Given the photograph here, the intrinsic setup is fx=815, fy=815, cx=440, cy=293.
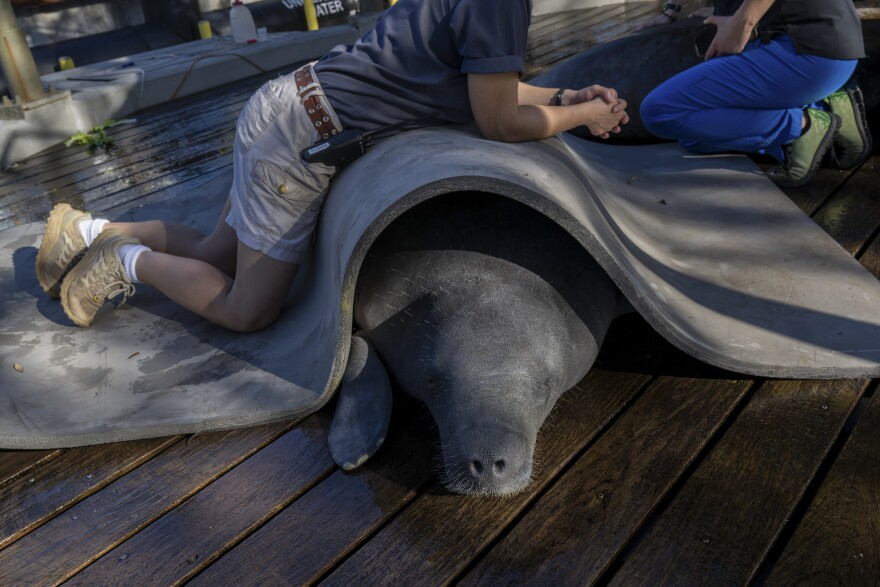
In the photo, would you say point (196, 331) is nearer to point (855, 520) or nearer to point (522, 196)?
point (522, 196)

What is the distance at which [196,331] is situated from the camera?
296 cm

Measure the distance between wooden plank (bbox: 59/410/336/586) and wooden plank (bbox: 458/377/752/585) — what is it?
23.7 inches

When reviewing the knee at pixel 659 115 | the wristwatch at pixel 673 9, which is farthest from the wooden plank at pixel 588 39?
the knee at pixel 659 115

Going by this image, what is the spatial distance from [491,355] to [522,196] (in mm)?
435

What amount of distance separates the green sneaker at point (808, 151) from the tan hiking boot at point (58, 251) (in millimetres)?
2999

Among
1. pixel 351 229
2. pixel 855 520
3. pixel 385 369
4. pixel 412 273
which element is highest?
pixel 351 229

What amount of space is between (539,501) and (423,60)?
1424 millimetres

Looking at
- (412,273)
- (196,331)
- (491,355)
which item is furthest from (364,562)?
(196,331)

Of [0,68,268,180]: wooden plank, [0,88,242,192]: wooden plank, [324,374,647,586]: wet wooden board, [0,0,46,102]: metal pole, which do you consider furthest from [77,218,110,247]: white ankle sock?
[0,0,46,102]: metal pole

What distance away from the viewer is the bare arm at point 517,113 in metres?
2.49

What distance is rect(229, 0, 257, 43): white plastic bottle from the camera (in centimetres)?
790

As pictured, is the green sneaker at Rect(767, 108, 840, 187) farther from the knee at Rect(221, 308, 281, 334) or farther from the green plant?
the green plant

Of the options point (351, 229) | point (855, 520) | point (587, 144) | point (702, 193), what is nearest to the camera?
point (855, 520)

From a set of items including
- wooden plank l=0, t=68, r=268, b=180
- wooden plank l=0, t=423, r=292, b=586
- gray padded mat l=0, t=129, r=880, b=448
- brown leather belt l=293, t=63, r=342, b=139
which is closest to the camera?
wooden plank l=0, t=423, r=292, b=586
